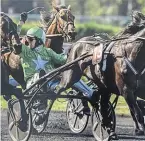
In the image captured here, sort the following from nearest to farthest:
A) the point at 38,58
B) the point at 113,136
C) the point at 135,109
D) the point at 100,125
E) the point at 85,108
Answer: the point at 135,109, the point at 113,136, the point at 100,125, the point at 38,58, the point at 85,108

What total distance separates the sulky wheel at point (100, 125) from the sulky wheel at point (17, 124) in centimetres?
86

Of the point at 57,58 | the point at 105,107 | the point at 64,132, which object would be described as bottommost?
the point at 64,132

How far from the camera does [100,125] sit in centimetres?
917

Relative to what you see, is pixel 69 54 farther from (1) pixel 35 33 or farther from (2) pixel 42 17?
(2) pixel 42 17

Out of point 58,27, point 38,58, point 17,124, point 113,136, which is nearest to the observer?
point 113,136

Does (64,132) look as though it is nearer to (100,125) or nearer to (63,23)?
(100,125)

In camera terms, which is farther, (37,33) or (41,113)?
(41,113)

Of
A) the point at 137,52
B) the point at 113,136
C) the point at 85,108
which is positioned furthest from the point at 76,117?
the point at 137,52

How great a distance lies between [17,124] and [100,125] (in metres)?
1.06

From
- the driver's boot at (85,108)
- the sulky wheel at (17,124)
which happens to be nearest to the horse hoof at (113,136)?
the sulky wheel at (17,124)

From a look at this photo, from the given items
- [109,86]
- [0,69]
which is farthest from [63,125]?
[109,86]

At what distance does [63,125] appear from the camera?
11.0 m

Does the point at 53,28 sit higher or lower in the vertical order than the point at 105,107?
higher

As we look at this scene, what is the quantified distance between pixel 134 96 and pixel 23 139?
1842 millimetres
